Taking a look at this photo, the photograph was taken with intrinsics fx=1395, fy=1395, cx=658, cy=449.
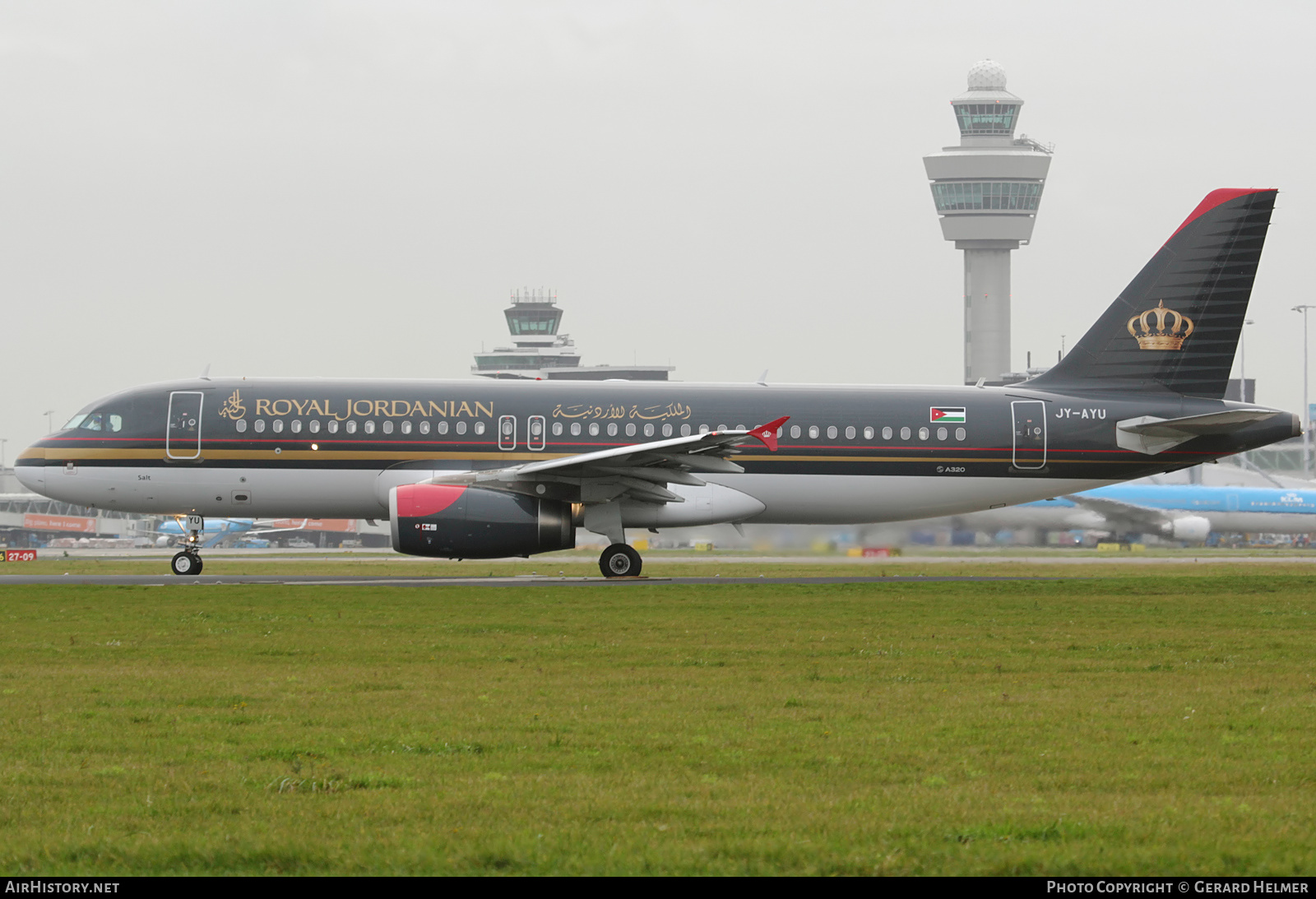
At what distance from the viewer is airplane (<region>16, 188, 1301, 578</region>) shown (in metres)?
27.6

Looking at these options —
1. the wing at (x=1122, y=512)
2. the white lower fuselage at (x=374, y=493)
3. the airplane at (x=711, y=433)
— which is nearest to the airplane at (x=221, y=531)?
the wing at (x=1122, y=512)

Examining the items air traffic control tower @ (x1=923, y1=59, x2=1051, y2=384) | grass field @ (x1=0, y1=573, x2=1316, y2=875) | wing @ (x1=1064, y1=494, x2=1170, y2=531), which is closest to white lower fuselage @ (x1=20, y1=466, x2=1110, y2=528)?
grass field @ (x1=0, y1=573, x2=1316, y2=875)

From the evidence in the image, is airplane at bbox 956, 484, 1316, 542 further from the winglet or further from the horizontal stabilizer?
the winglet

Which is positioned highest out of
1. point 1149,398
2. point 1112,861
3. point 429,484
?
point 1149,398

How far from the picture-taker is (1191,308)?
2919cm

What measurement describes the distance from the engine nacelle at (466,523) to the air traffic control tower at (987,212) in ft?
392

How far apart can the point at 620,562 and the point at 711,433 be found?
131 inches

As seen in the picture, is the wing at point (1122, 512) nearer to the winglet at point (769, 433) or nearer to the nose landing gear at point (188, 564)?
the winglet at point (769, 433)

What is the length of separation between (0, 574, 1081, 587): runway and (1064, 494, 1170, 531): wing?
26.4 meters

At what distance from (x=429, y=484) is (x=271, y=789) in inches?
723

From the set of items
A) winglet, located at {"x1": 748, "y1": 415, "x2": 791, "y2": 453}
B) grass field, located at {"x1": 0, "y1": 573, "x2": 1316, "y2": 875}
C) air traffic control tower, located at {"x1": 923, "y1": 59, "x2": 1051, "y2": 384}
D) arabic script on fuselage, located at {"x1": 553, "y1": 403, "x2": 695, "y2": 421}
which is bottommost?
grass field, located at {"x1": 0, "y1": 573, "x2": 1316, "y2": 875}

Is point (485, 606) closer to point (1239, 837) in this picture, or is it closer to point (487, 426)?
point (487, 426)

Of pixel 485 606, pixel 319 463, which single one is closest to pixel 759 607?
pixel 485 606

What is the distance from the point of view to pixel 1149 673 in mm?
13141
